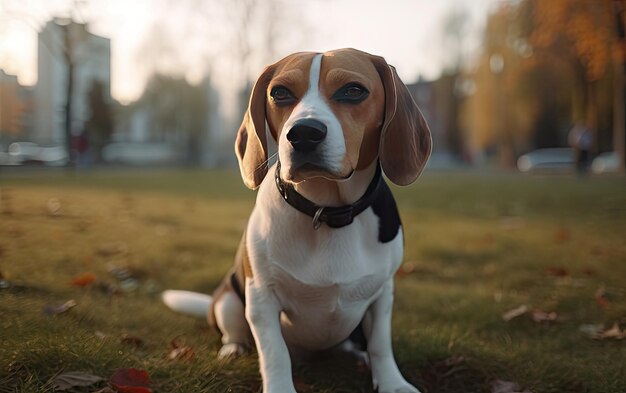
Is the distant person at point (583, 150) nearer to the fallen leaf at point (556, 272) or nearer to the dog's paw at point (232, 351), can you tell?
the fallen leaf at point (556, 272)

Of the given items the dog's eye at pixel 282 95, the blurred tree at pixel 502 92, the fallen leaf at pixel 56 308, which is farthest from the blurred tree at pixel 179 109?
the dog's eye at pixel 282 95

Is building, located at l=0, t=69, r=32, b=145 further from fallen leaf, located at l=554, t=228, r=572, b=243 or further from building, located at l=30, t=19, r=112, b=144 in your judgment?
fallen leaf, located at l=554, t=228, r=572, b=243

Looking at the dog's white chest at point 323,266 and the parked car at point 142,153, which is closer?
the dog's white chest at point 323,266

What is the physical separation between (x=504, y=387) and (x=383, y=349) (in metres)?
A: 0.57

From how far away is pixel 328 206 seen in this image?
210 centimetres

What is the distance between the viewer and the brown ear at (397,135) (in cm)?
210

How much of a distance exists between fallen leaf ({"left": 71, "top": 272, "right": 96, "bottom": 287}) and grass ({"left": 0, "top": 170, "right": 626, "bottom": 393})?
0.07 metres

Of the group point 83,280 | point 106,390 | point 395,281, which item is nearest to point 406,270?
point 395,281

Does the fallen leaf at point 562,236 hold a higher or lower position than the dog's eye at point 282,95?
lower

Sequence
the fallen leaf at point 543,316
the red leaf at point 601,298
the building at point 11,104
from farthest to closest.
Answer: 1. the building at point 11,104
2. the red leaf at point 601,298
3. the fallen leaf at point 543,316

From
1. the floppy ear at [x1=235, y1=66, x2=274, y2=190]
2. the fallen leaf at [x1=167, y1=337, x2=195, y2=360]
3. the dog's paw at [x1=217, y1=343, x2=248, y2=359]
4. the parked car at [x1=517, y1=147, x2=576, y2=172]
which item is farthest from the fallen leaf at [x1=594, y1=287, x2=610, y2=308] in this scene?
the parked car at [x1=517, y1=147, x2=576, y2=172]

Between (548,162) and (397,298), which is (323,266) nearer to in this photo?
(397,298)

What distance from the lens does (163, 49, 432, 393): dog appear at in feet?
6.61

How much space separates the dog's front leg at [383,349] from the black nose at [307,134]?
800 mm
